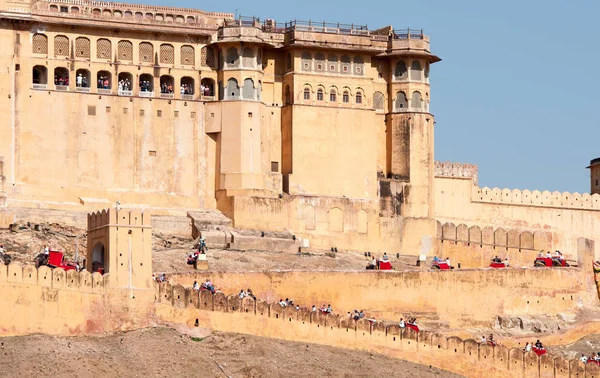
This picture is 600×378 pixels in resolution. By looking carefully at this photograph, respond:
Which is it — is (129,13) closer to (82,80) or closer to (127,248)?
(82,80)

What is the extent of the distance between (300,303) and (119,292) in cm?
983

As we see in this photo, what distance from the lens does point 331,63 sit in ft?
292

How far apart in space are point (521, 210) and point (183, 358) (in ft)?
96.0

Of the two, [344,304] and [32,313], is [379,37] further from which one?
[32,313]

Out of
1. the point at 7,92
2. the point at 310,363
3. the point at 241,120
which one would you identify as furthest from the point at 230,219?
the point at 310,363

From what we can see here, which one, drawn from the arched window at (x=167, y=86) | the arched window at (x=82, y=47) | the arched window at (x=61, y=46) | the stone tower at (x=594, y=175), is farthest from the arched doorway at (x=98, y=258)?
the stone tower at (x=594, y=175)

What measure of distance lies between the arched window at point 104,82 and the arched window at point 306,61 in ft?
27.6

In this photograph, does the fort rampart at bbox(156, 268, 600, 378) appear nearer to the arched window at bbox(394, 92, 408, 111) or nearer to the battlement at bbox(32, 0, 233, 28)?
the arched window at bbox(394, 92, 408, 111)

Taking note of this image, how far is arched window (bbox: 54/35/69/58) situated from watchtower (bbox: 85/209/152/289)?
1599 centimetres

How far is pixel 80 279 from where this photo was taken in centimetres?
6762

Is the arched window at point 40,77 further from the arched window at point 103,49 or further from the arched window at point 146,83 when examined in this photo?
the arched window at point 146,83

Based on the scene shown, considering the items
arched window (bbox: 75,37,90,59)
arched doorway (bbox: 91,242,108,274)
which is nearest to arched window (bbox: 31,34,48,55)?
arched window (bbox: 75,37,90,59)

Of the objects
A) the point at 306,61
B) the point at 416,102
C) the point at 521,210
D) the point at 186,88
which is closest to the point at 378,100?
the point at 416,102

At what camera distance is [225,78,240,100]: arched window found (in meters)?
87.2
